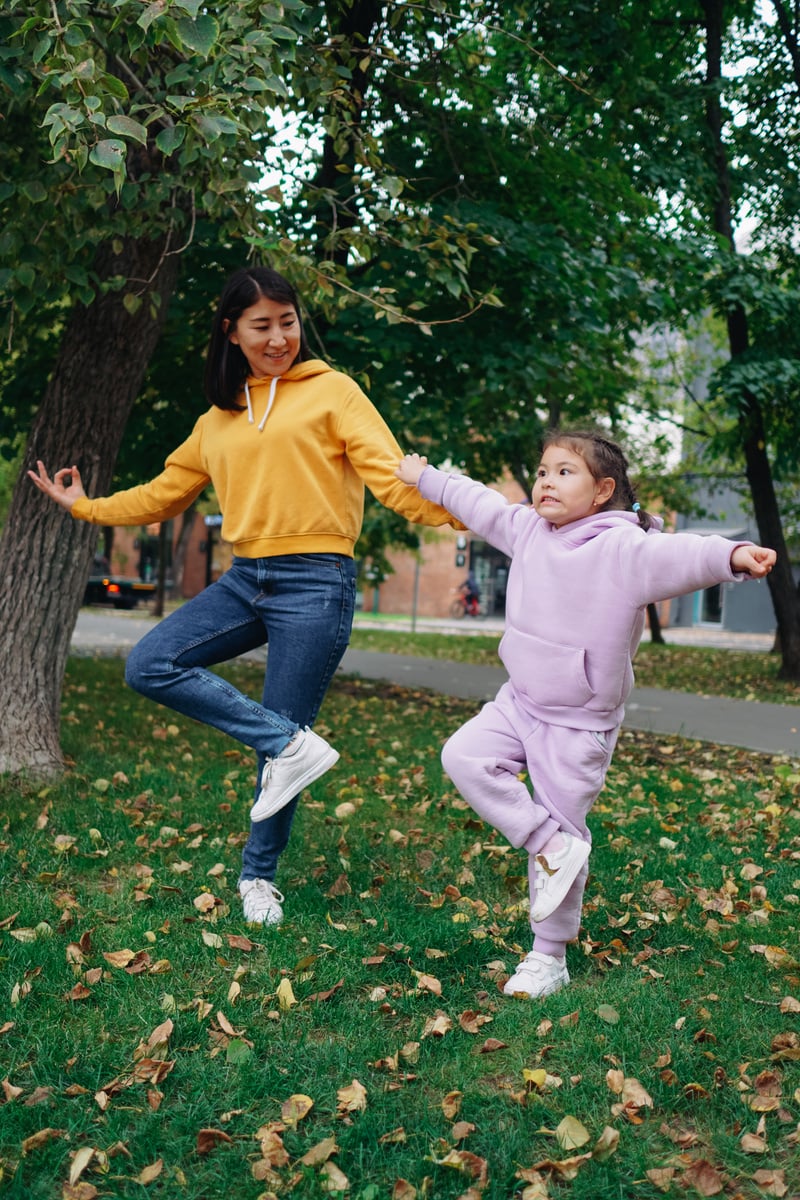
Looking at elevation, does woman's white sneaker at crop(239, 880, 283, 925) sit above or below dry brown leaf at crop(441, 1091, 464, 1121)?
above

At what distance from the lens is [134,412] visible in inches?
401

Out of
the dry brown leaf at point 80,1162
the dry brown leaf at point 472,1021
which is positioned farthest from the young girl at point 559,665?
the dry brown leaf at point 80,1162

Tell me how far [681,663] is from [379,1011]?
16.9 m

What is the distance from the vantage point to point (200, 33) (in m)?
3.24

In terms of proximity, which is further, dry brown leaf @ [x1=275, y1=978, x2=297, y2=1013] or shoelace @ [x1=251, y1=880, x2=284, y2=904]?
shoelace @ [x1=251, y1=880, x2=284, y2=904]

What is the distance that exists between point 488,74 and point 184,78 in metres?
7.48

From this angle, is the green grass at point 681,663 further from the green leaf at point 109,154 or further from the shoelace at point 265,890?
the green leaf at point 109,154

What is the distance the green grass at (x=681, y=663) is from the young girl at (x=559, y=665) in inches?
408

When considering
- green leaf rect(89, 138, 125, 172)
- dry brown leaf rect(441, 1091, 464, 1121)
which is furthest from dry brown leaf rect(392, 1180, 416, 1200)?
green leaf rect(89, 138, 125, 172)

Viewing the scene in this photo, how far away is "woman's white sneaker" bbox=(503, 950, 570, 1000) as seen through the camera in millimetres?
3319

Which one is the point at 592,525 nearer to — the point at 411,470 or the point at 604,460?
the point at 604,460

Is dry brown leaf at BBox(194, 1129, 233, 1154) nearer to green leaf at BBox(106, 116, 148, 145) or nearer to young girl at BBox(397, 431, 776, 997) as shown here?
young girl at BBox(397, 431, 776, 997)

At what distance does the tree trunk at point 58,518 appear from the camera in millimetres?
6129

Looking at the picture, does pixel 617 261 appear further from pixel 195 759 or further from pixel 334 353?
pixel 195 759
